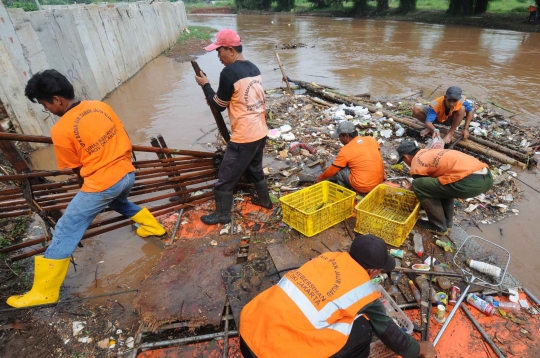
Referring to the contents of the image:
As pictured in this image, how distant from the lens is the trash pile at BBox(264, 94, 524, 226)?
4.45 meters

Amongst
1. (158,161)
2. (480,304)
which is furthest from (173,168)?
(480,304)

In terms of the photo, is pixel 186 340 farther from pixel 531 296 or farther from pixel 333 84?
pixel 333 84

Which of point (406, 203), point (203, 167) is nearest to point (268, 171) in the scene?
point (203, 167)

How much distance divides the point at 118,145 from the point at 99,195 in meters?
0.51

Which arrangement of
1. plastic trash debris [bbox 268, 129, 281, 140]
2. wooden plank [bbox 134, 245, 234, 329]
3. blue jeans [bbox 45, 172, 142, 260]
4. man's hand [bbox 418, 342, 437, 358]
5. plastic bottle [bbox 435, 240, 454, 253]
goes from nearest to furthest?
man's hand [bbox 418, 342, 437, 358]
wooden plank [bbox 134, 245, 234, 329]
blue jeans [bbox 45, 172, 142, 260]
plastic bottle [bbox 435, 240, 454, 253]
plastic trash debris [bbox 268, 129, 281, 140]

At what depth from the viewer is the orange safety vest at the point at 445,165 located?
3.24 m

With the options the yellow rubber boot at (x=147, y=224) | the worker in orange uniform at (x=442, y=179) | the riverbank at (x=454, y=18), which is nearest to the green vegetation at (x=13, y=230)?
the yellow rubber boot at (x=147, y=224)

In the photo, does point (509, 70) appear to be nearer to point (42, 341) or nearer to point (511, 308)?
point (511, 308)

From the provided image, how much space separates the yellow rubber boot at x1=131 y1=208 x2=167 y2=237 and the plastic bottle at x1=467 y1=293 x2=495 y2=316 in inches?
134

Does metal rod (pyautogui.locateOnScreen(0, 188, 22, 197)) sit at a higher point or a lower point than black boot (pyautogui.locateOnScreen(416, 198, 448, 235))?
higher

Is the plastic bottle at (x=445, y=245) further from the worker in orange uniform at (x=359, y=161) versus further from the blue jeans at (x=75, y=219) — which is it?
the blue jeans at (x=75, y=219)

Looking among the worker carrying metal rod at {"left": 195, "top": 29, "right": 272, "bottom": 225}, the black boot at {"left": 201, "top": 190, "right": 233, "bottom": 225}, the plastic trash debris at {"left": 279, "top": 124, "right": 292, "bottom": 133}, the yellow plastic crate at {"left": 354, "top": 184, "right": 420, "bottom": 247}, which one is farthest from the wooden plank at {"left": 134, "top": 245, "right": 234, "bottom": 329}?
the plastic trash debris at {"left": 279, "top": 124, "right": 292, "bottom": 133}

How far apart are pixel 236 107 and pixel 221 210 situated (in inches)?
53.3

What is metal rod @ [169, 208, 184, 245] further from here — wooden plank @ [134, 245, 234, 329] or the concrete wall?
the concrete wall
